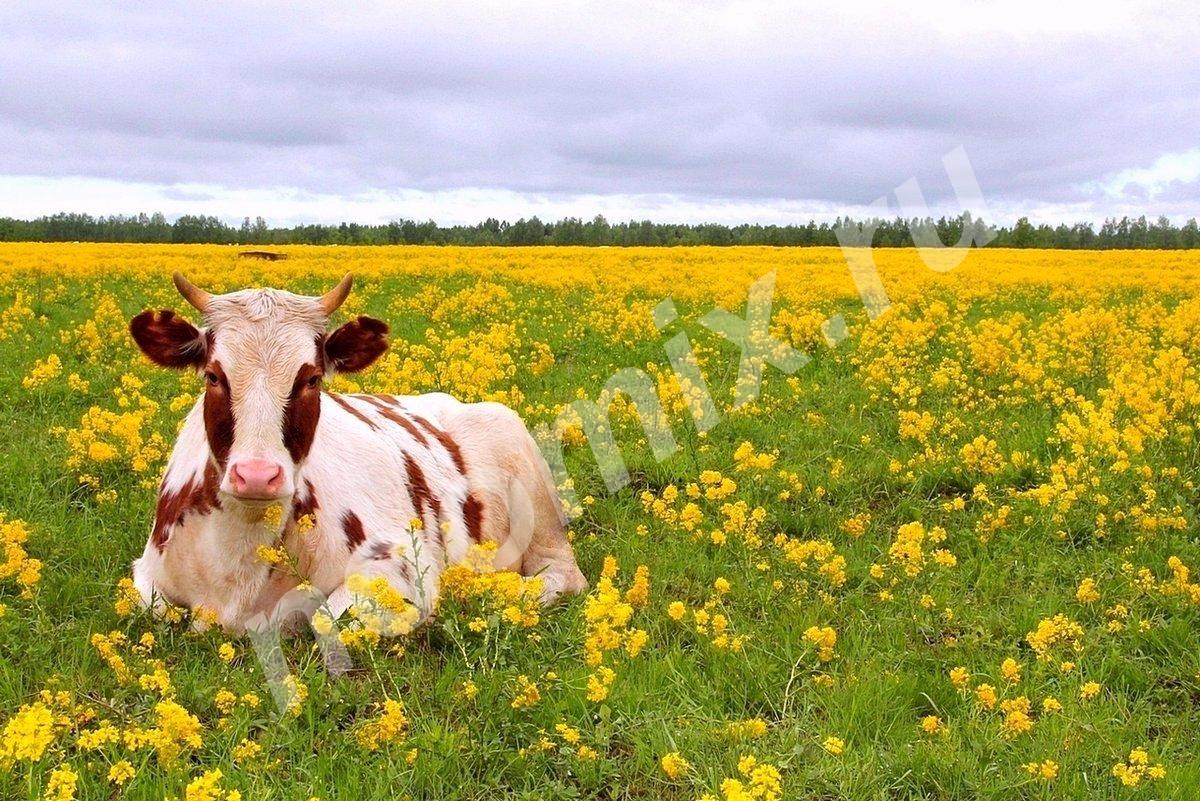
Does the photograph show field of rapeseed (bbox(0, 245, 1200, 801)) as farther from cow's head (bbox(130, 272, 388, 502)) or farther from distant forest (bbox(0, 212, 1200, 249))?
distant forest (bbox(0, 212, 1200, 249))

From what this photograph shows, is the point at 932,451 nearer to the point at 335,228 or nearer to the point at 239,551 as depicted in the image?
the point at 239,551

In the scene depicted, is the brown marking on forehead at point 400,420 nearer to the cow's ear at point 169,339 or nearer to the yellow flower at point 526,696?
the cow's ear at point 169,339

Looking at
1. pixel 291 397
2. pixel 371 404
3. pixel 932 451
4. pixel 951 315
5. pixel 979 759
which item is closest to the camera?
pixel 979 759

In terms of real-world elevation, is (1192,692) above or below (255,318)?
below

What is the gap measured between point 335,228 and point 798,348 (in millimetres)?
71594

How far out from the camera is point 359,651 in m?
4.14

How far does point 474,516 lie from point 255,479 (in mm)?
1793

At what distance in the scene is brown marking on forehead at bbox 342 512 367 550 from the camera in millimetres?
4504

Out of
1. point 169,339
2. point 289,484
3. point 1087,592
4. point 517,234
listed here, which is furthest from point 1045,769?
point 517,234

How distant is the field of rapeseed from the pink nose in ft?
2.01

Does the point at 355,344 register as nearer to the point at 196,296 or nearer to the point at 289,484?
the point at 196,296

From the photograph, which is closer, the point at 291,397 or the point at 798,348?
the point at 291,397

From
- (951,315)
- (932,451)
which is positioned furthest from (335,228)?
(932,451)

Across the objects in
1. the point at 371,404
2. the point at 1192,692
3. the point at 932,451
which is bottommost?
the point at 1192,692
